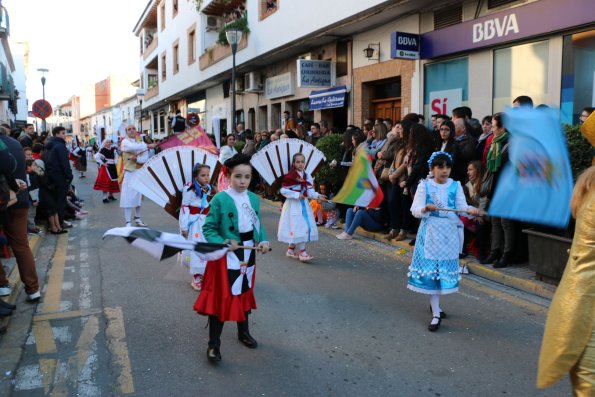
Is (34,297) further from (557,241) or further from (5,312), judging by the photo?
(557,241)

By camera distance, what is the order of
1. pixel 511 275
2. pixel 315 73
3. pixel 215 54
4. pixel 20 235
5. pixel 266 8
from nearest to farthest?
1. pixel 20 235
2. pixel 511 275
3. pixel 315 73
4. pixel 266 8
5. pixel 215 54

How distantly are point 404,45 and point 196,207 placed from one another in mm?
7770

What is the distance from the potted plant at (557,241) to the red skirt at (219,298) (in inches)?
142

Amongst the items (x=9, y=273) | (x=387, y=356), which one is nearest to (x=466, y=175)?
(x=387, y=356)

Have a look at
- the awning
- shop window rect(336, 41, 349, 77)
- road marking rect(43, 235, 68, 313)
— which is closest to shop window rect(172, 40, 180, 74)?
the awning

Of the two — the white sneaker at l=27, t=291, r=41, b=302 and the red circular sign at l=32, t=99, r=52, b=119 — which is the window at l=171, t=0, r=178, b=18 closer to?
the red circular sign at l=32, t=99, r=52, b=119

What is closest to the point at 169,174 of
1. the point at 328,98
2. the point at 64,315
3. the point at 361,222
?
the point at 64,315

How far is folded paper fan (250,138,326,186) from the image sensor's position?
24.0ft

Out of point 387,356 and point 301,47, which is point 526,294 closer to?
point 387,356

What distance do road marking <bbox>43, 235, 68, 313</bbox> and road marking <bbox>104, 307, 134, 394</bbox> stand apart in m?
0.64

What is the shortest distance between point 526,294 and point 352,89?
1029 cm

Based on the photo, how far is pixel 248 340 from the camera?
441 centimetres

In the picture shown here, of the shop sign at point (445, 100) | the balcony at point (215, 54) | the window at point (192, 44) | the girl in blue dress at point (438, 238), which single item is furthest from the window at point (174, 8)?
the girl in blue dress at point (438, 238)

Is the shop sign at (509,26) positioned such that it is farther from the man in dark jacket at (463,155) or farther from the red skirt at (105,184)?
the red skirt at (105,184)
